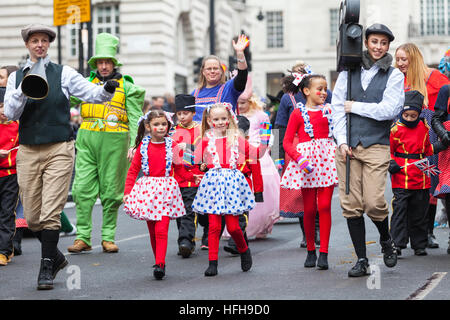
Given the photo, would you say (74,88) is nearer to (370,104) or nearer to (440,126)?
(370,104)

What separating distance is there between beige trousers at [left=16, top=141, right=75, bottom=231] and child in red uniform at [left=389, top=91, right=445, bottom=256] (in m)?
3.29

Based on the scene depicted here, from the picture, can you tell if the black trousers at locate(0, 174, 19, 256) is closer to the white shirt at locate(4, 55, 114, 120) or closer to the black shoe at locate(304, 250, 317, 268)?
the white shirt at locate(4, 55, 114, 120)

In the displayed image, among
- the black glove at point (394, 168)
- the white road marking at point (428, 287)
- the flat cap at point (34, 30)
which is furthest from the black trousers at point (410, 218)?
the flat cap at point (34, 30)

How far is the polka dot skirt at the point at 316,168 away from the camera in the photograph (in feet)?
27.3

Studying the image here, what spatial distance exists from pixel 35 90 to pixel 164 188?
148 centimetres

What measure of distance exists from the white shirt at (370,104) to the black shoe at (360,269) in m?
0.99

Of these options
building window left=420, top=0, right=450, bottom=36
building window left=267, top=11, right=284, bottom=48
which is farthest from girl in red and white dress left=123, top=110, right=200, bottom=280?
building window left=267, top=11, right=284, bottom=48

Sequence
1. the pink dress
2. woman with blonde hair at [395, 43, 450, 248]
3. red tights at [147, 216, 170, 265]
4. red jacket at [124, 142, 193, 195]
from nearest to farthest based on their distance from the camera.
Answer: red tights at [147, 216, 170, 265], red jacket at [124, 142, 193, 195], woman with blonde hair at [395, 43, 450, 248], the pink dress

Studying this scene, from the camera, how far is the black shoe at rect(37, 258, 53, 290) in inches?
Result: 286

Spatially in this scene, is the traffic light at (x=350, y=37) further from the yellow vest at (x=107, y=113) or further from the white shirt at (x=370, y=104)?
the yellow vest at (x=107, y=113)

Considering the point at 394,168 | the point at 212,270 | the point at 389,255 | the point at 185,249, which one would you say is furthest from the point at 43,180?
the point at 394,168

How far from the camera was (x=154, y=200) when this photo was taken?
7.98 m
